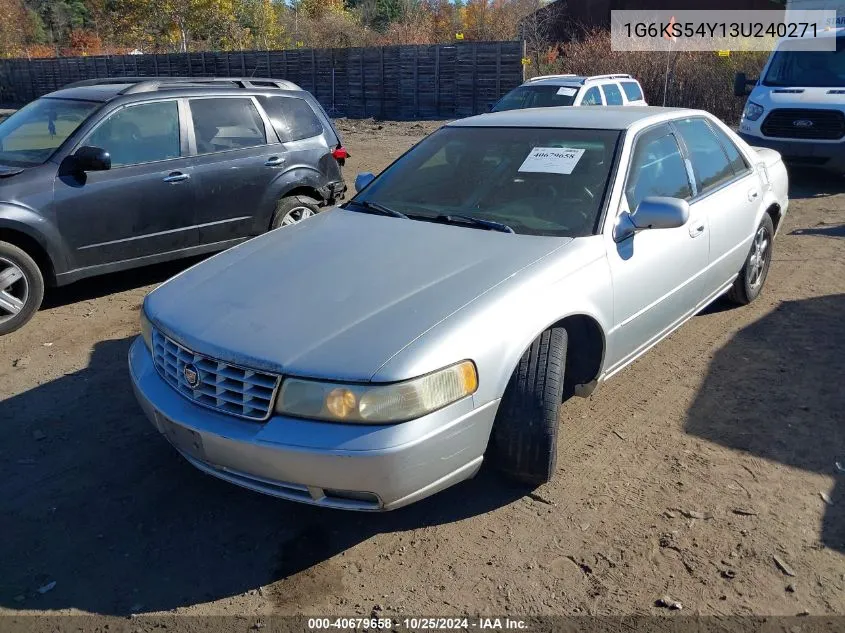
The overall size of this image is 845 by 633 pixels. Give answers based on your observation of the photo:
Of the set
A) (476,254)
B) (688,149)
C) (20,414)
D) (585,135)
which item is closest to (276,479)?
(476,254)

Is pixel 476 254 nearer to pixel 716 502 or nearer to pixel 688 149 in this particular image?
pixel 716 502

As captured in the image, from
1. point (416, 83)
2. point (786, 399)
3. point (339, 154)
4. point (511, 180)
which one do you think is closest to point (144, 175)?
point (339, 154)

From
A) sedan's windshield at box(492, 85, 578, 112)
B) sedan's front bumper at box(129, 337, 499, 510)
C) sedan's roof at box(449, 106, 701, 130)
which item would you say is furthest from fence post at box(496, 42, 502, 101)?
sedan's front bumper at box(129, 337, 499, 510)

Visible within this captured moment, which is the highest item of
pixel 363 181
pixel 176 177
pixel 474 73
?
pixel 474 73

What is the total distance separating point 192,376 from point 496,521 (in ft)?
4.68

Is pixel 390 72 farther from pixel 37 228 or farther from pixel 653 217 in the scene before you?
pixel 653 217

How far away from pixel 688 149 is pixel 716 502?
7.63 feet

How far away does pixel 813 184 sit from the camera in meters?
11.3

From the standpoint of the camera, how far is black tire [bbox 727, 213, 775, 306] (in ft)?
18.0

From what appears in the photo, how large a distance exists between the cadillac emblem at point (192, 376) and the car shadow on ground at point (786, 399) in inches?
99.5

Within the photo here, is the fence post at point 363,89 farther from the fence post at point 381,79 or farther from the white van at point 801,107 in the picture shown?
the white van at point 801,107

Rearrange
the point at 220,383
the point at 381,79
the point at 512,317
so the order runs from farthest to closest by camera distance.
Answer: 1. the point at 381,79
2. the point at 512,317
3. the point at 220,383

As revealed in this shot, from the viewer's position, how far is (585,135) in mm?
4203

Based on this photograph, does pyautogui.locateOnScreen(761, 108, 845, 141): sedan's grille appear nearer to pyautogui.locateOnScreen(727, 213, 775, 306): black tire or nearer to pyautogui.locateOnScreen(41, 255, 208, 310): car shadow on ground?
pyautogui.locateOnScreen(727, 213, 775, 306): black tire
